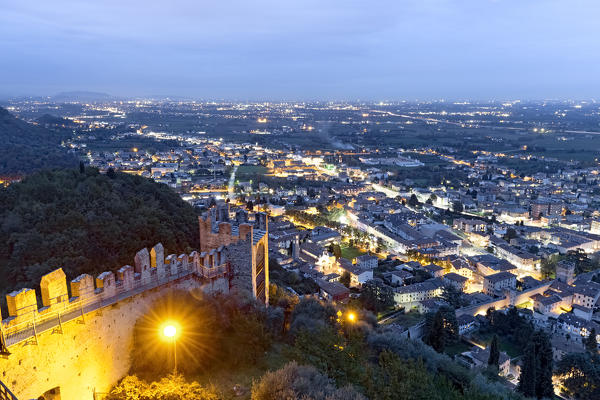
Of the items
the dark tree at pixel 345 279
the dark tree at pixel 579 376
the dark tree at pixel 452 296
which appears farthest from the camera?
the dark tree at pixel 345 279

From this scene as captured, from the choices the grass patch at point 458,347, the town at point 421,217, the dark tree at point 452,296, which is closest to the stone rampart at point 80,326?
the town at point 421,217

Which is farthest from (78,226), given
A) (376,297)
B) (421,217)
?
(421,217)

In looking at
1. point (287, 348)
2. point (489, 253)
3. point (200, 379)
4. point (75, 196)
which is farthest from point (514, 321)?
point (75, 196)

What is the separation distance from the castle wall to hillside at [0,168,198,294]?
9.23m

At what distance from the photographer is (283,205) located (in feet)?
171

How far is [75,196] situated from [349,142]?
Answer: 100592mm

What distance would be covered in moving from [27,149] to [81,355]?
65.4 metres

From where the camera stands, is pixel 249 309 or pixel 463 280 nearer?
pixel 249 309

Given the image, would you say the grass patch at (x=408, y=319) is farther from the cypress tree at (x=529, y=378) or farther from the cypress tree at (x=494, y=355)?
the cypress tree at (x=529, y=378)

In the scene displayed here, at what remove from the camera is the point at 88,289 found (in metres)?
7.52

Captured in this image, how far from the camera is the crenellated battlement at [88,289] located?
6434 millimetres

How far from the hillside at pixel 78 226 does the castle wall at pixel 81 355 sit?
9.23 m

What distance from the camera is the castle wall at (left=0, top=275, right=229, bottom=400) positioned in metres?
6.40

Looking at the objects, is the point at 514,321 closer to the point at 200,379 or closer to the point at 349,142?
the point at 200,379
